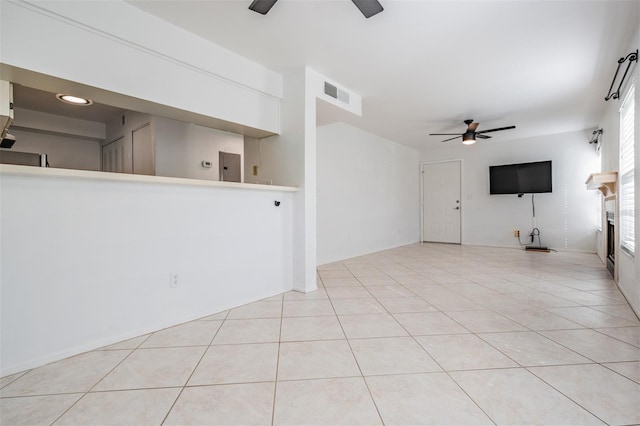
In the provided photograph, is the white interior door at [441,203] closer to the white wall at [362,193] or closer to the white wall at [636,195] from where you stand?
the white wall at [362,193]

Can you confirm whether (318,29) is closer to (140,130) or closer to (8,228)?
(8,228)

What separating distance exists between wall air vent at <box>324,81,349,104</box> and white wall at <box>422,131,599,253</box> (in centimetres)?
421

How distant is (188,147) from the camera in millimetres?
4039

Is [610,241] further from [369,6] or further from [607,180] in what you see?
[369,6]

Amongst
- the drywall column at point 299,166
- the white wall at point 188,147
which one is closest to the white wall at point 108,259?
the drywall column at point 299,166

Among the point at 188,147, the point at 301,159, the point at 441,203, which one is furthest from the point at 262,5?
the point at 441,203

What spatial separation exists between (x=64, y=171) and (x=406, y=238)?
21.4 feet

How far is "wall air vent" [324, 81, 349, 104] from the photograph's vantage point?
3.30 m

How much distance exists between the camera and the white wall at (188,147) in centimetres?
380

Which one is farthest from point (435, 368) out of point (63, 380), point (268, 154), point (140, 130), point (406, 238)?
point (406, 238)

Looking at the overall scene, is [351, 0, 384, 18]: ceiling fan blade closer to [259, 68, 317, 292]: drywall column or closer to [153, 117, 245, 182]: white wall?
[259, 68, 317, 292]: drywall column

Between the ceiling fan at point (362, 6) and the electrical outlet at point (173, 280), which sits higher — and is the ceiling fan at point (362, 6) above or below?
above

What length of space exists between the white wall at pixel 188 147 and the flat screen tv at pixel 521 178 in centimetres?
564

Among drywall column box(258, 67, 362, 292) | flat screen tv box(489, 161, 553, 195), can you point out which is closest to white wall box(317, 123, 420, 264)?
drywall column box(258, 67, 362, 292)
